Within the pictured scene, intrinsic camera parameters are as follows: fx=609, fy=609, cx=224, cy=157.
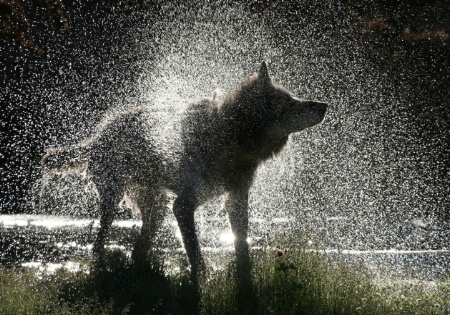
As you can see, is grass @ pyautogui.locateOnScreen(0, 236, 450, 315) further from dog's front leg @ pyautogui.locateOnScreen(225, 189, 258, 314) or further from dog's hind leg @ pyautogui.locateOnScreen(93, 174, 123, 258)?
dog's hind leg @ pyautogui.locateOnScreen(93, 174, 123, 258)

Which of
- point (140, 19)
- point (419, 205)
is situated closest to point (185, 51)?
point (140, 19)

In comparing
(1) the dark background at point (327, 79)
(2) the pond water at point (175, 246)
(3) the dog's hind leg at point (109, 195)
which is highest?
(1) the dark background at point (327, 79)

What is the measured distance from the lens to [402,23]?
12.4 m

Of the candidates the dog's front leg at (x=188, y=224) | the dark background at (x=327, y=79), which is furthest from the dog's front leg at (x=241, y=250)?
the dark background at (x=327, y=79)

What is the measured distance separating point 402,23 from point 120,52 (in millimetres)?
6003

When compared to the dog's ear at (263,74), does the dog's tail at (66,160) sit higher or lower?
lower

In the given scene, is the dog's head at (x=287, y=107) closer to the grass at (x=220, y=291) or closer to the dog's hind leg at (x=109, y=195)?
the grass at (x=220, y=291)

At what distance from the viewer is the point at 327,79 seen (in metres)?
13.7

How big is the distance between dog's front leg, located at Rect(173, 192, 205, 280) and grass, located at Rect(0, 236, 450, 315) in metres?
0.47

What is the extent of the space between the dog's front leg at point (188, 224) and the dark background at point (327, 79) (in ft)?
19.2

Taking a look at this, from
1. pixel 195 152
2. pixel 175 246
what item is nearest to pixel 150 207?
pixel 175 246

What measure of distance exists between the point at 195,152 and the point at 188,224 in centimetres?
79

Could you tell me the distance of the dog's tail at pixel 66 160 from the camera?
25.2ft

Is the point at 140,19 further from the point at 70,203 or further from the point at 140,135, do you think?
the point at 140,135
